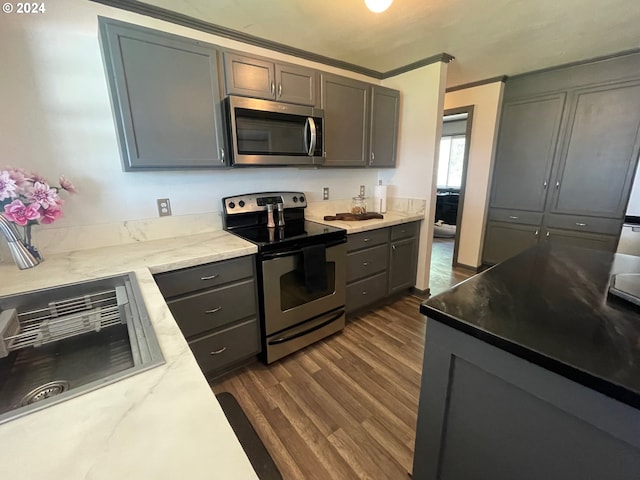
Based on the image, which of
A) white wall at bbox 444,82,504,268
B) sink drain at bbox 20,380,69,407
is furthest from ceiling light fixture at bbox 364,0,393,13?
white wall at bbox 444,82,504,268

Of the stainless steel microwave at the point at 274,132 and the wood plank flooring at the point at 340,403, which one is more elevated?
the stainless steel microwave at the point at 274,132

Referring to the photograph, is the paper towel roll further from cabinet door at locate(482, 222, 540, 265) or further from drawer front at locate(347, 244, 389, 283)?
cabinet door at locate(482, 222, 540, 265)

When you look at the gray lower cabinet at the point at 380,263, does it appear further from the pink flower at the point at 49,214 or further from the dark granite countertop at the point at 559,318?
the pink flower at the point at 49,214

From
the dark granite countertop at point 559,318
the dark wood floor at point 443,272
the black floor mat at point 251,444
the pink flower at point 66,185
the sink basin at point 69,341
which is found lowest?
the dark wood floor at point 443,272

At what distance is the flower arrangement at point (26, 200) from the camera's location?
1293mm

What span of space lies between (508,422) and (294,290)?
4.61 feet

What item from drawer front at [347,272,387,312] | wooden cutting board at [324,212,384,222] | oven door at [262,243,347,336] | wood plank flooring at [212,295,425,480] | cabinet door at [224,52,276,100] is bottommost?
wood plank flooring at [212,295,425,480]

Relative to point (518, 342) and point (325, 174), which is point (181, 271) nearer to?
point (518, 342)

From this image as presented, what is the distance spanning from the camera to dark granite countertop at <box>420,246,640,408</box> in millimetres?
634

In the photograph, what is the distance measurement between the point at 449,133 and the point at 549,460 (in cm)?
764

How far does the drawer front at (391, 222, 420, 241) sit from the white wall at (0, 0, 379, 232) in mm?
1911

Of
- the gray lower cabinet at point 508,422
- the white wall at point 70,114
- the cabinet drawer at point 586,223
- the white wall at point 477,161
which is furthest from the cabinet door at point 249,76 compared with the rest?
the cabinet drawer at point 586,223

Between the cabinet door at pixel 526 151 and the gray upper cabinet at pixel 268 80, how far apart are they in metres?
2.60

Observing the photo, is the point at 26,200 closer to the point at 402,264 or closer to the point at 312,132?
the point at 312,132
